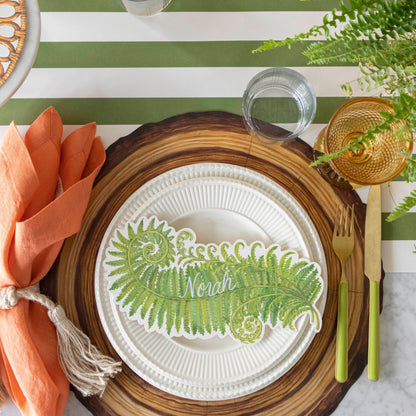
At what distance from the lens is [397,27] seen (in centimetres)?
58

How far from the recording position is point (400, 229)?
2.93ft

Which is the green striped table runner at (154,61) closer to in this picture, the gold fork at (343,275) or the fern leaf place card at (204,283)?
the gold fork at (343,275)

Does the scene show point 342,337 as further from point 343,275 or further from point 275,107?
point 275,107

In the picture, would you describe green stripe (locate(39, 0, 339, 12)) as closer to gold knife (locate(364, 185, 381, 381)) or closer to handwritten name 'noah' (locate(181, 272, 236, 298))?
gold knife (locate(364, 185, 381, 381))

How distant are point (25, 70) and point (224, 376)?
0.73m

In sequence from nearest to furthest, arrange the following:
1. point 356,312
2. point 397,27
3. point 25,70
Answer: point 397,27, point 25,70, point 356,312

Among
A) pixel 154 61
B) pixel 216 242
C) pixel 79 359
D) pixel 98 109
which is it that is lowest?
pixel 79 359

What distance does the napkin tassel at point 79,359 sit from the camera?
0.82 metres

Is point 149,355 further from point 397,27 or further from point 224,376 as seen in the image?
point 397,27

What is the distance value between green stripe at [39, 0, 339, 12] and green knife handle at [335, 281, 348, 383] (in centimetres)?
61

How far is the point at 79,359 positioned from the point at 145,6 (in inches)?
29.4

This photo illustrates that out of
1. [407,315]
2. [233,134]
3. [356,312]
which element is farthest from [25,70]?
[407,315]

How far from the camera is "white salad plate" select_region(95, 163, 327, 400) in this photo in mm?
836

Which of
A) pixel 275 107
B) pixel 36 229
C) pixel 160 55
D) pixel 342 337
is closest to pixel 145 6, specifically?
pixel 160 55
